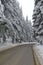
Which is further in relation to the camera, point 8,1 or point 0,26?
point 8,1

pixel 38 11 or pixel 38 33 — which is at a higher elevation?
pixel 38 11

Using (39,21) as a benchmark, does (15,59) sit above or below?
below

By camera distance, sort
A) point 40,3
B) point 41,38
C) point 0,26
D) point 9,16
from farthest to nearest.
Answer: point 9,16
point 40,3
point 41,38
point 0,26

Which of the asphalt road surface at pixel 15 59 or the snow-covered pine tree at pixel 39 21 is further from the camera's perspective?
the snow-covered pine tree at pixel 39 21

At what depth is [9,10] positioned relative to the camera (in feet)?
167

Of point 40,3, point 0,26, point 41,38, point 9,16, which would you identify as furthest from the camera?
point 9,16

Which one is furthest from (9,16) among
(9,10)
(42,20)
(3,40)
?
(42,20)

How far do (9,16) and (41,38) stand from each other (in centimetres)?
1361

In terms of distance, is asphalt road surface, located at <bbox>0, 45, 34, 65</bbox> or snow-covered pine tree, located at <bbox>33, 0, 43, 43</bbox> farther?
snow-covered pine tree, located at <bbox>33, 0, 43, 43</bbox>

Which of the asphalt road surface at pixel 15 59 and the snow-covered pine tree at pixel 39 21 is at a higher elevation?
the snow-covered pine tree at pixel 39 21

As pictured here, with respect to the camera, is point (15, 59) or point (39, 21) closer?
point (15, 59)

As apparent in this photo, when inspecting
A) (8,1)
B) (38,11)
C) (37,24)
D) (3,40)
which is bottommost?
(3,40)

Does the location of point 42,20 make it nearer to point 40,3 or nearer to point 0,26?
point 40,3

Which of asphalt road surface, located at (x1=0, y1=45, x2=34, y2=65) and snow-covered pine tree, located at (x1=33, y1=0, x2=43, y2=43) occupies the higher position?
snow-covered pine tree, located at (x1=33, y1=0, x2=43, y2=43)
